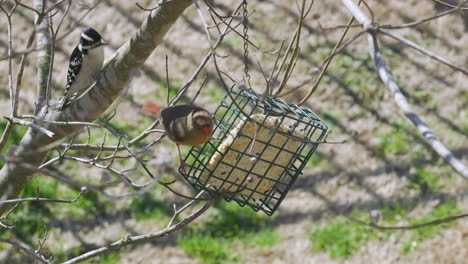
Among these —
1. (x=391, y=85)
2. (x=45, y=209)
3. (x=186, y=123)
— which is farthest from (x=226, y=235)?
(x=391, y=85)

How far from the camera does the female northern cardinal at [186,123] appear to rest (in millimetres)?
2983

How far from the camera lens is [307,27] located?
7.23 m

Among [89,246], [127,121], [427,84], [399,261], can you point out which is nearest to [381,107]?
[427,84]

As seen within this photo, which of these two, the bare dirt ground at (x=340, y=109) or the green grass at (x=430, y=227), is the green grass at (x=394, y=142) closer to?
the bare dirt ground at (x=340, y=109)

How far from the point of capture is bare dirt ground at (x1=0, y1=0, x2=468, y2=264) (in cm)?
556

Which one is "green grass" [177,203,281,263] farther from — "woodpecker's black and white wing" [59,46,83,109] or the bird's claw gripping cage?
the bird's claw gripping cage

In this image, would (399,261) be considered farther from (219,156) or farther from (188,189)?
(219,156)

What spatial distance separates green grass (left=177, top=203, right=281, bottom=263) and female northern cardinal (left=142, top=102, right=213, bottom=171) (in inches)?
101

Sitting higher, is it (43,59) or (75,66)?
(75,66)

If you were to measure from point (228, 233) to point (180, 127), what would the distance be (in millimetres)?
2767

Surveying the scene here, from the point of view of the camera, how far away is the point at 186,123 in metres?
2.98

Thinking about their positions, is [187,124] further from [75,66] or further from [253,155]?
[75,66]

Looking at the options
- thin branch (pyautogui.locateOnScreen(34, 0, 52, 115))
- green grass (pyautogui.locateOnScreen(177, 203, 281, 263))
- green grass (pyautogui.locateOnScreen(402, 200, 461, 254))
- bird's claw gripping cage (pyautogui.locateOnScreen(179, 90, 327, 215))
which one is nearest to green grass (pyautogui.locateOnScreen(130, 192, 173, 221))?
green grass (pyautogui.locateOnScreen(177, 203, 281, 263))

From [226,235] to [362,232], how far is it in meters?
1.20
